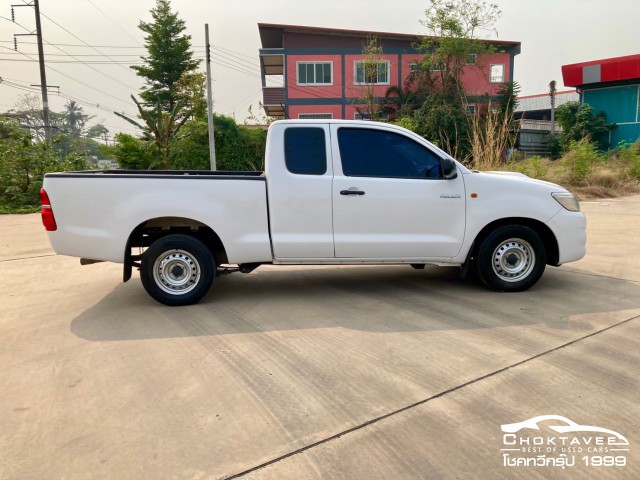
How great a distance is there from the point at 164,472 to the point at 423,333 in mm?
2577

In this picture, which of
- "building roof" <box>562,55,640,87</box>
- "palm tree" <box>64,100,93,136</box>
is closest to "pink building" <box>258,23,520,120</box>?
"building roof" <box>562,55,640,87</box>

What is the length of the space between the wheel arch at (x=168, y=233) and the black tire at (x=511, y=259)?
2.92 metres

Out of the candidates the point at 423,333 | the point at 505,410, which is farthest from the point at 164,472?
the point at 423,333

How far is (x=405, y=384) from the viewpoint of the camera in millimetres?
3475

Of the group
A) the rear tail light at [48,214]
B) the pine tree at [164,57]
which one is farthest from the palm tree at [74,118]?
the rear tail light at [48,214]

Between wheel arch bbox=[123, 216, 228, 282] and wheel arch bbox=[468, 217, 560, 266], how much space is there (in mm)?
2841

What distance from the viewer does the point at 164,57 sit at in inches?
1609

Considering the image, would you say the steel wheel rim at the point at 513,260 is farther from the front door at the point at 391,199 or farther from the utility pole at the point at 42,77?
the utility pole at the point at 42,77

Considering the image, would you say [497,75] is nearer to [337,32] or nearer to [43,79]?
[337,32]

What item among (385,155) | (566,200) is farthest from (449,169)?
(566,200)

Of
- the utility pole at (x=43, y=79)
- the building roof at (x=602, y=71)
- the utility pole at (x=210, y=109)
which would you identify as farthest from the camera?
the building roof at (x=602, y=71)

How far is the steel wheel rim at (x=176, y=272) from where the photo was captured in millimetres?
5297

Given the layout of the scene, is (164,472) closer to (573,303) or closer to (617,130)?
(573,303)

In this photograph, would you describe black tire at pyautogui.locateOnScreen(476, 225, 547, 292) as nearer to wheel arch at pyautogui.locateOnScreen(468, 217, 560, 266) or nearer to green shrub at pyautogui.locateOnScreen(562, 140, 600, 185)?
wheel arch at pyautogui.locateOnScreen(468, 217, 560, 266)
